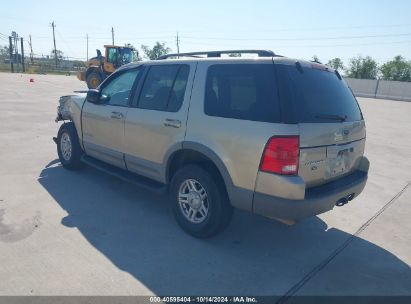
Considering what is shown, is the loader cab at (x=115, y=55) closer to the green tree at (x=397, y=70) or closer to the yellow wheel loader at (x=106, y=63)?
the yellow wheel loader at (x=106, y=63)

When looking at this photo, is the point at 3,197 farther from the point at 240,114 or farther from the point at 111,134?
the point at 240,114

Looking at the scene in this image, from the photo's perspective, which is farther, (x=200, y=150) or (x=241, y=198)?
(x=200, y=150)

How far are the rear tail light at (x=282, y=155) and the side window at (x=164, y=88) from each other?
4.25ft

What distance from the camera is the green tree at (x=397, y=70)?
63819 millimetres

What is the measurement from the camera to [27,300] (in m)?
2.65

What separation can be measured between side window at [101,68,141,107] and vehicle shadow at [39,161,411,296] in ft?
4.44

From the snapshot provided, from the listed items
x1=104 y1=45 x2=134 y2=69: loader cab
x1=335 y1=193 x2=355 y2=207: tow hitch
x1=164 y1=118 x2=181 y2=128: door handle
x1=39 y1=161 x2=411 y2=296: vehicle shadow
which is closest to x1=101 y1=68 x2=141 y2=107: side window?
x1=164 y1=118 x2=181 y2=128: door handle

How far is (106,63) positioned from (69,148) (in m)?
19.4

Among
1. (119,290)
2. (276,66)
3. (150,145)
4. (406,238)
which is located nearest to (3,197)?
(150,145)

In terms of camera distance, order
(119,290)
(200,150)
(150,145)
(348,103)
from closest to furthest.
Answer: (119,290) < (200,150) < (348,103) < (150,145)

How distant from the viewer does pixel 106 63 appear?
23594 mm

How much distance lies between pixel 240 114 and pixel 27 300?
93.9 inches

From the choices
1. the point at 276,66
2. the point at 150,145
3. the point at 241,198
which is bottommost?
the point at 241,198

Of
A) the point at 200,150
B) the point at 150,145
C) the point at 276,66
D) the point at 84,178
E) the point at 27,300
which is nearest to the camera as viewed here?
the point at 27,300
